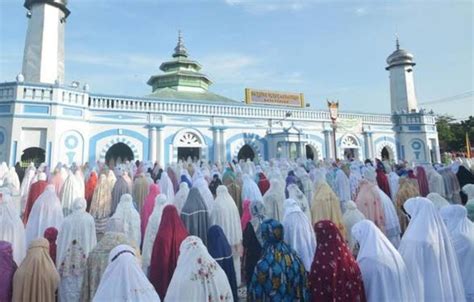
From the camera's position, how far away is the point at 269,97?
17.3 meters

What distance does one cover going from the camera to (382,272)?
86.5 inches

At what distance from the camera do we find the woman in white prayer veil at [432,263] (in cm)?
238

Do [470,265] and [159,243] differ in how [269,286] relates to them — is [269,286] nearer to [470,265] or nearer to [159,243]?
[159,243]

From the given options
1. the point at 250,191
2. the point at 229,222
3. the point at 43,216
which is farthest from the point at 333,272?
the point at 43,216

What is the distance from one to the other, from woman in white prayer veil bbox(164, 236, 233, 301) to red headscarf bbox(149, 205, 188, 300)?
30.3 inches

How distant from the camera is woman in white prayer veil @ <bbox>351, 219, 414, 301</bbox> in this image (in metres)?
2.19

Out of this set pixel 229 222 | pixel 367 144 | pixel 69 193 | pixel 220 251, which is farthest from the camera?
pixel 367 144

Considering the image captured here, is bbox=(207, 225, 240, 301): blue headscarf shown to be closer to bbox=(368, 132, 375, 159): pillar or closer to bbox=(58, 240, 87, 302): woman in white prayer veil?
bbox=(58, 240, 87, 302): woman in white prayer veil

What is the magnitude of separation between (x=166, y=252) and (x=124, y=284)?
3.54 feet

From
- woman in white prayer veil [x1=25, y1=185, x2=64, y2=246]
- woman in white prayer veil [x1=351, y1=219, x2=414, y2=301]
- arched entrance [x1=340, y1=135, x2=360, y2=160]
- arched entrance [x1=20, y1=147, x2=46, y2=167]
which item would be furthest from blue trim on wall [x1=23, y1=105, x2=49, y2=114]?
arched entrance [x1=340, y1=135, x2=360, y2=160]

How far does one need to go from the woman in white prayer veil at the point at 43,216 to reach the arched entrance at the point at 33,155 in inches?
321

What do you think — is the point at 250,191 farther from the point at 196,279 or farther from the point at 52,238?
the point at 196,279

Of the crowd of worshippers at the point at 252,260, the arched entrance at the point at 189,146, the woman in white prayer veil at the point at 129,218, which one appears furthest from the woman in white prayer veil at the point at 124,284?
the arched entrance at the point at 189,146

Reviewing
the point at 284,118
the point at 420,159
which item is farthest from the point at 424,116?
the point at 284,118
